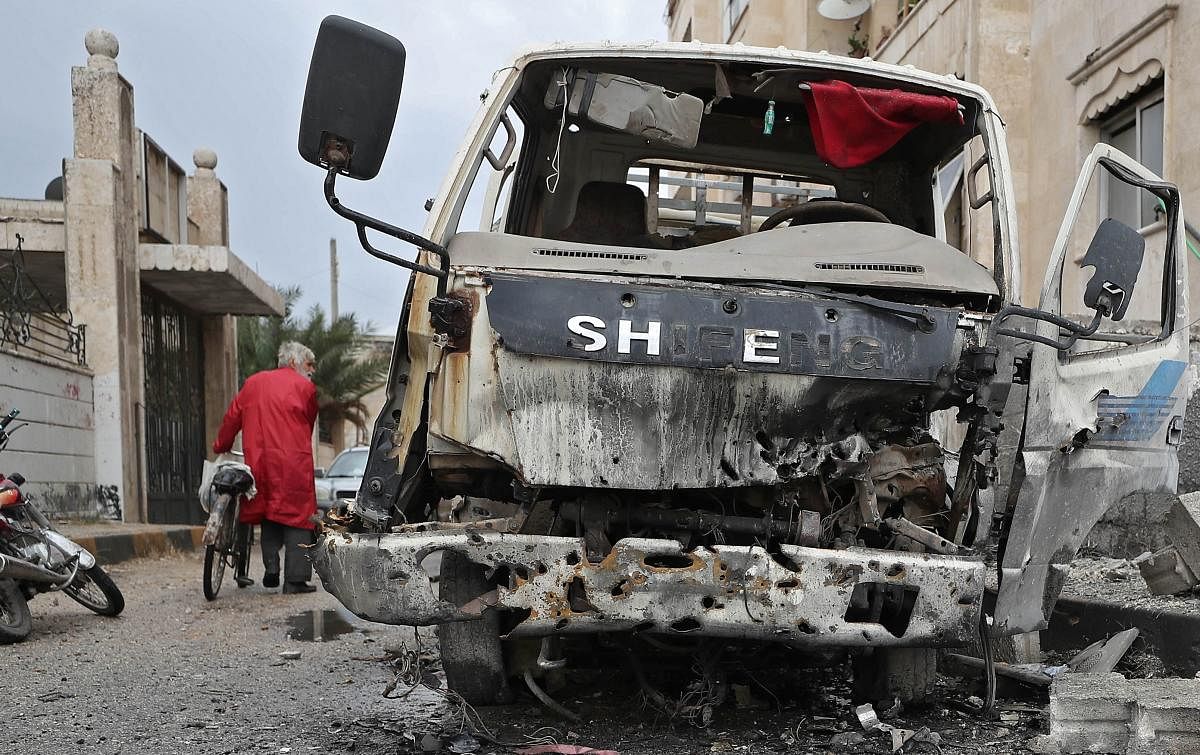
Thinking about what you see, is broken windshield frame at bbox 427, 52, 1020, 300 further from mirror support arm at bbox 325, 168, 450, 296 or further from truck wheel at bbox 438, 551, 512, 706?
truck wheel at bbox 438, 551, 512, 706

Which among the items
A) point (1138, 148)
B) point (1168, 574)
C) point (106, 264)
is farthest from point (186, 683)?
point (106, 264)

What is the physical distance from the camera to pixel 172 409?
15719mm

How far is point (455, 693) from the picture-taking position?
359 centimetres

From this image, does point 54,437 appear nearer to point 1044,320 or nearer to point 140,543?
point 140,543

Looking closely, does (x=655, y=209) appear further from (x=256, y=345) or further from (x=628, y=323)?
(x=256, y=345)

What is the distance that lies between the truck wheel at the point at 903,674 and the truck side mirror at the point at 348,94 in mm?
2215

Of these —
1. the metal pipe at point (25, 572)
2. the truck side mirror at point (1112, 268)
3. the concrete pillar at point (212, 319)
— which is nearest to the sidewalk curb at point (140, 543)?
the metal pipe at point (25, 572)

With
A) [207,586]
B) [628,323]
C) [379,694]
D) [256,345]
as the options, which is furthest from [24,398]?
[256,345]

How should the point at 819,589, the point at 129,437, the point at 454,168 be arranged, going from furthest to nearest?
the point at 129,437
the point at 454,168
the point at 819,589

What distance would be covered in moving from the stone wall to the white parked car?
229cm

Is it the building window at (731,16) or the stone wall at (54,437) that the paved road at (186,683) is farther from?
the building window at (731,16)

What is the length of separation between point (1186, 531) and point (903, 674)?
1916mm

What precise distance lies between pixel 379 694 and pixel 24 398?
26.4 ft

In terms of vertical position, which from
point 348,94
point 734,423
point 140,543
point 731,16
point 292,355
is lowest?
point 140,543
